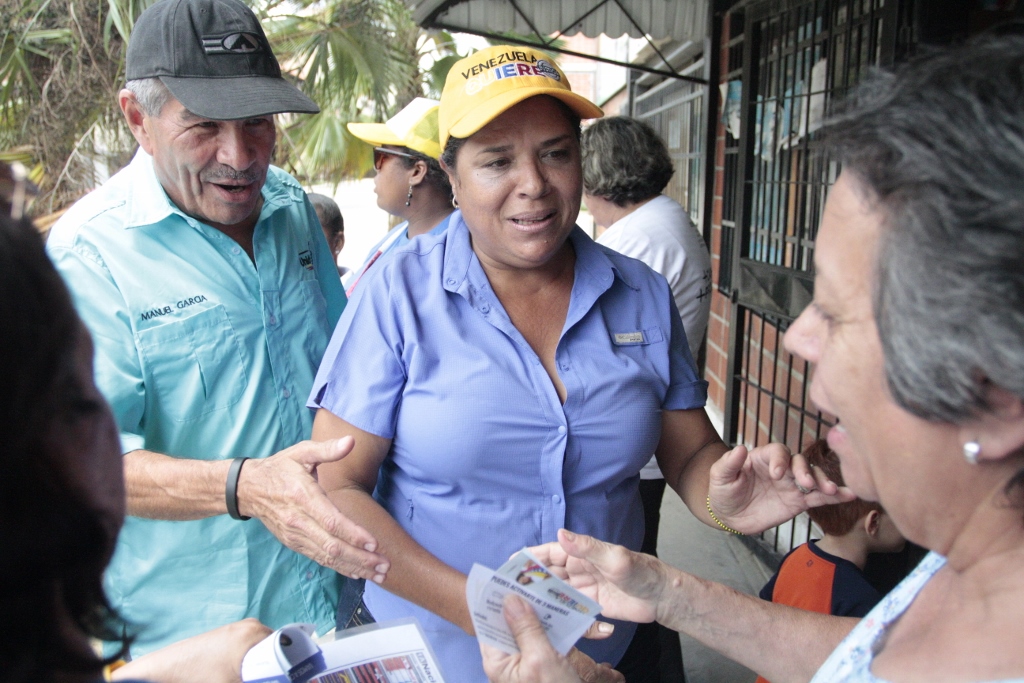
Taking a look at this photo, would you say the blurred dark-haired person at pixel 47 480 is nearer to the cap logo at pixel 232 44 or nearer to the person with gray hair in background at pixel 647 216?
the cap logo at pixel 232 44

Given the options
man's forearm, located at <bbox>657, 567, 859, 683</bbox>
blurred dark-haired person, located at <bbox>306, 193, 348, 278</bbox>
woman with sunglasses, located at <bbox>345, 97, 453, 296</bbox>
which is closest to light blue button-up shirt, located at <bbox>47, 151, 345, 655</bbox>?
man's forearm, located at <bbox>657, 567, 859, 683</bbox>

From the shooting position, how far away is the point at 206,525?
198 cm

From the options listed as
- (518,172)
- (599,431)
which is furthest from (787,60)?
(599,431)

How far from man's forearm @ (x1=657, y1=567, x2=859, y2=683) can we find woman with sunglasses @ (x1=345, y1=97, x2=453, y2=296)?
7.18 ft

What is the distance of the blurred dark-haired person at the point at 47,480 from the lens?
0.66 metres

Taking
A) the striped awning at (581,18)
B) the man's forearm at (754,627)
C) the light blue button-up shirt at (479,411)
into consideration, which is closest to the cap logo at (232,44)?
the light blue button-up shirt at (479,411)

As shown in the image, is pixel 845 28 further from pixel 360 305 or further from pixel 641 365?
pixel 360 305

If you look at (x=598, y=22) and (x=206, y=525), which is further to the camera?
(x=598, y=22)

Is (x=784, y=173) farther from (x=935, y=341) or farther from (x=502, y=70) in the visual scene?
(x=935, y=341)

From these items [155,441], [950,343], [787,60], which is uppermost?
[787,60]

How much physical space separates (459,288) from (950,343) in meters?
1.18

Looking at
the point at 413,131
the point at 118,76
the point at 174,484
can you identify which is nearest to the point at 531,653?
the point at 174,484

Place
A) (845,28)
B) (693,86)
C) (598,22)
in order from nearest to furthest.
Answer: (845,28) < (598,22) < (693,86)

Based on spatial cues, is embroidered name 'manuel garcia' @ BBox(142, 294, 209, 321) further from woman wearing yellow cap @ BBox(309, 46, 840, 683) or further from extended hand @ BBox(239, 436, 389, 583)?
extended hand @ BBox(239, 436, 389, 583)
